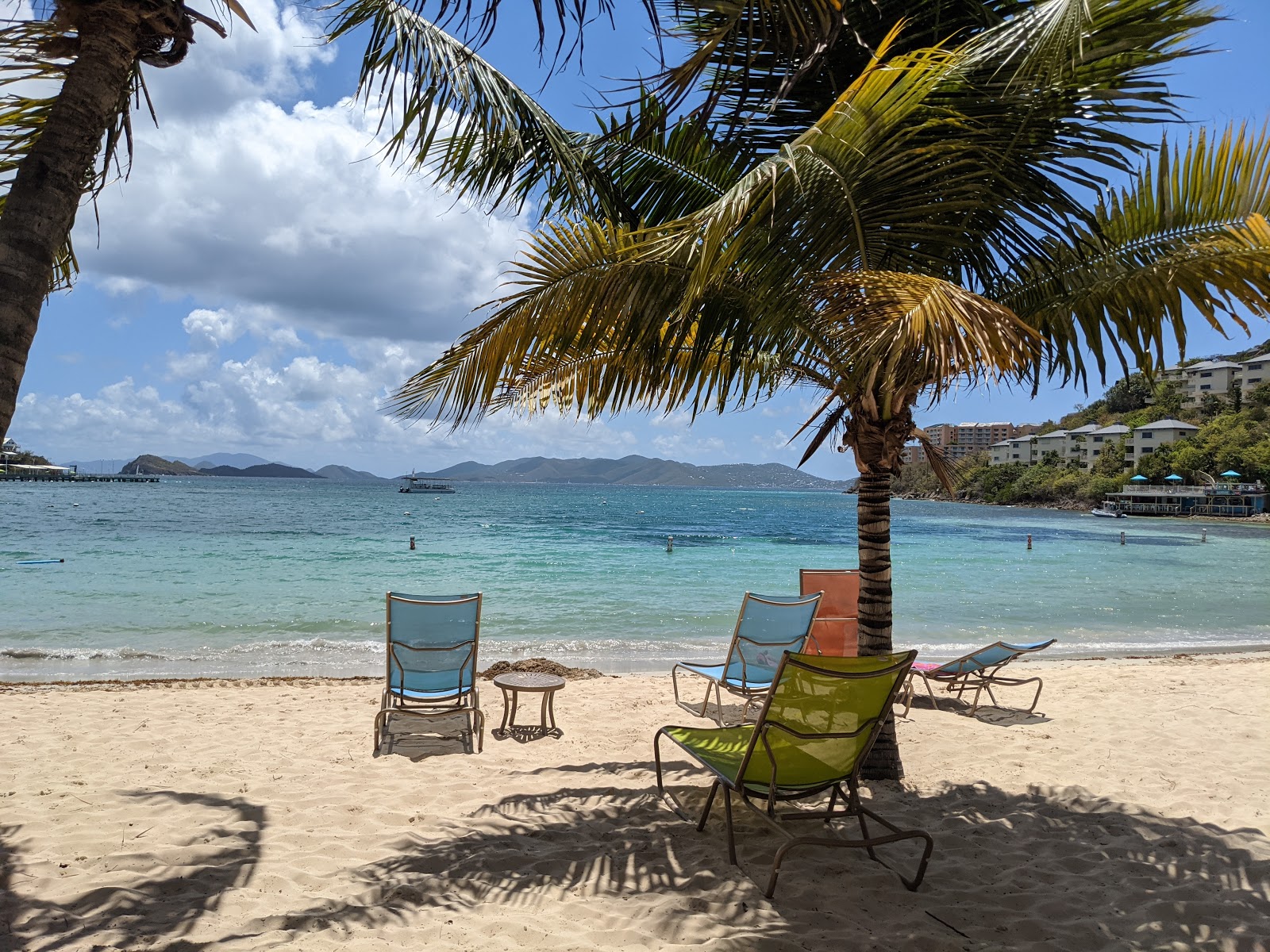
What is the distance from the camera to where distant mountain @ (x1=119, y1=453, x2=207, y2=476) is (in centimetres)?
16086

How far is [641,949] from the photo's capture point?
8.68 ft

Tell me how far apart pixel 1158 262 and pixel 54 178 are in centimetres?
492

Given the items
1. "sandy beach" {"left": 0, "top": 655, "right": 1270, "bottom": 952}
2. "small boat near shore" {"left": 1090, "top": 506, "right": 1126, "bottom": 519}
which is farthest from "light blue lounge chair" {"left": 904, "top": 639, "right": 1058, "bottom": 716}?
"small boat near shore" {"left": 1090, "top": 506, "right": 1126, "bottom": 519}

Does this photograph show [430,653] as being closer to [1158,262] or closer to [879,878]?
[879,878]

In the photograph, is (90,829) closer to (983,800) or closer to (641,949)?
(641,949)

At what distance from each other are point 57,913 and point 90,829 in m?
1.00

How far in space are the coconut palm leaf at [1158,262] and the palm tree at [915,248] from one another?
1cm

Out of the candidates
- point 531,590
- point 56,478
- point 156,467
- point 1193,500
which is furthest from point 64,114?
point 156,467

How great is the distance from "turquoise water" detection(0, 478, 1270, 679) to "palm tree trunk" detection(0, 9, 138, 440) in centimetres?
815

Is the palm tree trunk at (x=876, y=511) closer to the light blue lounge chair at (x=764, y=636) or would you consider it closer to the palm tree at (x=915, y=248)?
the palm tree at (x=915, y=248)

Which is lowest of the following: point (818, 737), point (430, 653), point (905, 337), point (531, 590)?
point (531, 590)

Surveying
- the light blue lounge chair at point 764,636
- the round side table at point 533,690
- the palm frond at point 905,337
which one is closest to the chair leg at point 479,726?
the round side table at point 533,690

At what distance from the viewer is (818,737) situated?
3193 mm

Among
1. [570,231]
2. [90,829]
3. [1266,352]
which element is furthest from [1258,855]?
[1266,352]
